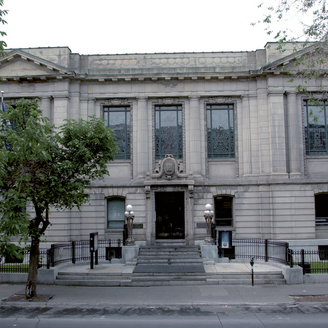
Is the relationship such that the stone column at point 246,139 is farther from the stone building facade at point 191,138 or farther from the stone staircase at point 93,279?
the stone staircase at point 93,279

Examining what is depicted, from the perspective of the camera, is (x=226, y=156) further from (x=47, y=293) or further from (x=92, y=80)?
(x=47, y=293)

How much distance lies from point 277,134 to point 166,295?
12.9 meters

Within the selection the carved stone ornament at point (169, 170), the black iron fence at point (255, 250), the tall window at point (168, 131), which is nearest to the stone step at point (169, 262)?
the black iron fence at point (255, 250)

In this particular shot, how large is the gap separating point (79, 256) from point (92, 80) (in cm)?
1124

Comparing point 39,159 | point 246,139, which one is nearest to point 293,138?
point 246,139

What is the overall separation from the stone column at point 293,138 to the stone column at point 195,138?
566 cm

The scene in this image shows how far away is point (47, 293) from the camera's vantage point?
1602 cm

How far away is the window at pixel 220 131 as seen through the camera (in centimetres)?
2469

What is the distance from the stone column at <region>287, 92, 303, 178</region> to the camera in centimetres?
2348

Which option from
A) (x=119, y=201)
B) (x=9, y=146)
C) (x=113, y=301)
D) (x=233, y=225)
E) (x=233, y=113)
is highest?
(x=233, y=113)

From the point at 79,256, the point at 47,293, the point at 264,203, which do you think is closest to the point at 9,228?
the point at 47,293

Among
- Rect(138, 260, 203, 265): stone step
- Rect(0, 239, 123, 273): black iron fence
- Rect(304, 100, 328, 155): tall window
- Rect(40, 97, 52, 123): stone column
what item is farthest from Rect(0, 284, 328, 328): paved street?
Rect(40, 97, 52, 123): stone column

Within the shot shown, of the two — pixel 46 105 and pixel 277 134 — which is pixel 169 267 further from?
pixel 46 105

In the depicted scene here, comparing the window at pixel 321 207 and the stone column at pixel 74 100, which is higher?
the stone column at pixel 74 100
